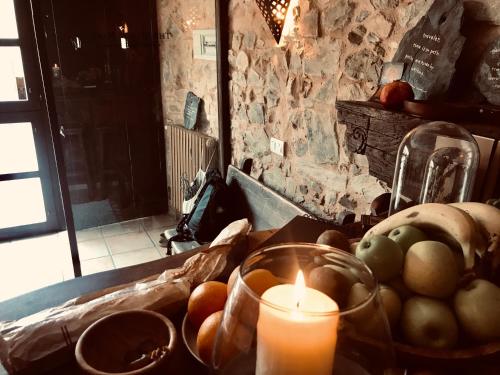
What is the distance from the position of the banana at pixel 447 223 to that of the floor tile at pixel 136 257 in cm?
284

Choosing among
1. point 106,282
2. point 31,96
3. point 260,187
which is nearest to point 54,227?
point 31,96

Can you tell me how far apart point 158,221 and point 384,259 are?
3.66 meters

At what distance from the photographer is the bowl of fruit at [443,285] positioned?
55 centimetres

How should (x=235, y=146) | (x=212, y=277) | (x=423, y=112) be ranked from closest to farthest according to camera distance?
(x=212, y=277)
(x=423, y=112)
(x=235, y=146)

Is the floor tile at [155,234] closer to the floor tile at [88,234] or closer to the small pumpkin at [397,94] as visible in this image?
the floor tile at [88,234]

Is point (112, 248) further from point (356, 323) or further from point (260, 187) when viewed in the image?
point (356, 323)

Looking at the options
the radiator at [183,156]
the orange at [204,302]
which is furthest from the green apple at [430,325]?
the radiator at [183,156]

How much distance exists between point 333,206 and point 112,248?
2.25 meters

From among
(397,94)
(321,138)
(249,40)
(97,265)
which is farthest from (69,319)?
(97,265)

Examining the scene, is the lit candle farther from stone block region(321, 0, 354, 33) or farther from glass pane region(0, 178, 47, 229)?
glass pane region(0, 178, 47, 229)

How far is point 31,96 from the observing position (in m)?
3.51

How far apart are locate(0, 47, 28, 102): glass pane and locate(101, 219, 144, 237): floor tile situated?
1379mm

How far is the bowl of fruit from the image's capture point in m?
0.55

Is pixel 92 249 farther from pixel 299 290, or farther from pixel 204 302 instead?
pixel 299 290
